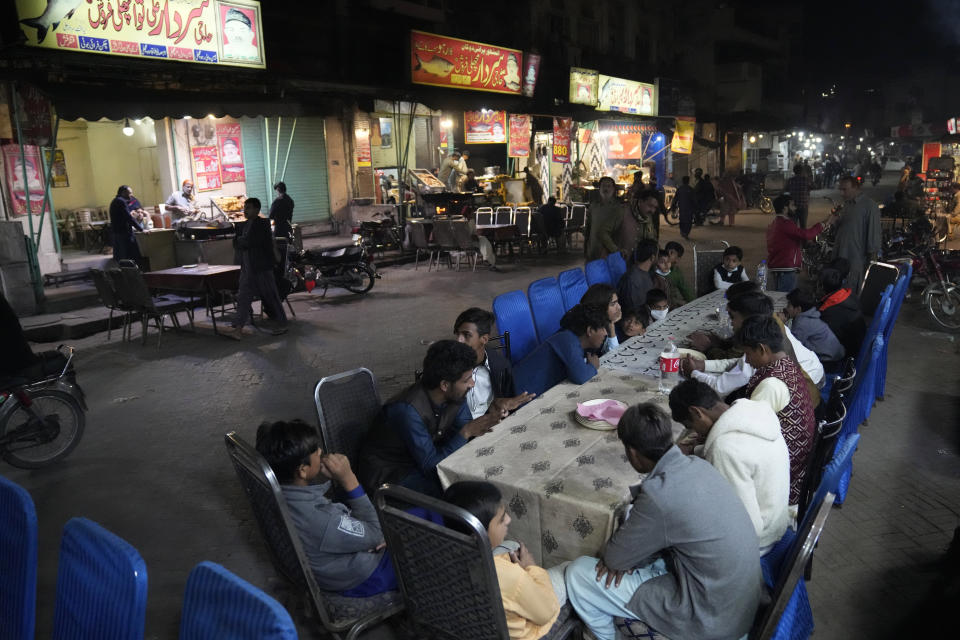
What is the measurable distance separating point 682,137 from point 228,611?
26.3 metres

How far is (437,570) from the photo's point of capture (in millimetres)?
2336

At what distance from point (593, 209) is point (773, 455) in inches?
269

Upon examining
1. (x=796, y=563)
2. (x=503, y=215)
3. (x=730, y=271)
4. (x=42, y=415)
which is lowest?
(x=42, y=415)

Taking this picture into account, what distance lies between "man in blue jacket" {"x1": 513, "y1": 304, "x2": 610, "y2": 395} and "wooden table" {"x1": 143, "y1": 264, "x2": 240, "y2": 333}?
5.81 m

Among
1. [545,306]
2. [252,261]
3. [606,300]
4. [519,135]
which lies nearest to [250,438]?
[545,306]

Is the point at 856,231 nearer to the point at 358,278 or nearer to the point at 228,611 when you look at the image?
the point at 358,278

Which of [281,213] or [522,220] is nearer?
[281,213]

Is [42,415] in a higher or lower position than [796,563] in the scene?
lower

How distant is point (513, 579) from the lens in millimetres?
2387

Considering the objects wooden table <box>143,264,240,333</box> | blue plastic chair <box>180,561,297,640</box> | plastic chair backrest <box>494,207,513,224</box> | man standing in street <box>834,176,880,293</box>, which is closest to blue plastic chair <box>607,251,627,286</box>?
man standing in street <box>834,176,880,293</box>

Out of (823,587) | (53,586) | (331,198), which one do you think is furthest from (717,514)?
(331,198)

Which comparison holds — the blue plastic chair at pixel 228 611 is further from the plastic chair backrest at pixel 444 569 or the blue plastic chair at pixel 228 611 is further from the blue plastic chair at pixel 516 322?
the blue plastic chair at pixel 516 322

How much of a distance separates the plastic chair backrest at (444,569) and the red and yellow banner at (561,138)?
1886 cm

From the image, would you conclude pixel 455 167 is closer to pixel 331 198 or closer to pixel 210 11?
pixel 331 198
